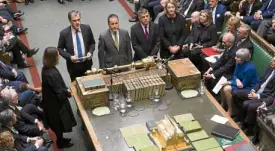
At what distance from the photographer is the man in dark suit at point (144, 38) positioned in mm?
6789

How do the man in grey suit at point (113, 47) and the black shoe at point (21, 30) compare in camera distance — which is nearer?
the man in grey suit at point (113, 47)

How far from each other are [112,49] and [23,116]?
174 cm

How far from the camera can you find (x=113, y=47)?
6.47 metres

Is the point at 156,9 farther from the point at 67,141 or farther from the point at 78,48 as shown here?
the point at 67,141

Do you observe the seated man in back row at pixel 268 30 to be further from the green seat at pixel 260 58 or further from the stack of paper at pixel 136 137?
the stack of paper at pixel 136 137

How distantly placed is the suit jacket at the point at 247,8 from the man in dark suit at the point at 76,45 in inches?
138

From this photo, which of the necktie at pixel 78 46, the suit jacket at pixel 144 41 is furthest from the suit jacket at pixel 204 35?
the necktie at pixel 78 46

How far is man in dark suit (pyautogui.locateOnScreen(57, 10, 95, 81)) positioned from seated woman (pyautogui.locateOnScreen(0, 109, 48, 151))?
5.26ft

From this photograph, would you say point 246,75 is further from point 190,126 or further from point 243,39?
point 190,126

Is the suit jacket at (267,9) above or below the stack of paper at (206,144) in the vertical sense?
above

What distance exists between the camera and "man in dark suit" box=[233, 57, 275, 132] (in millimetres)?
5883

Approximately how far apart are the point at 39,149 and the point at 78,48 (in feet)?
6.28

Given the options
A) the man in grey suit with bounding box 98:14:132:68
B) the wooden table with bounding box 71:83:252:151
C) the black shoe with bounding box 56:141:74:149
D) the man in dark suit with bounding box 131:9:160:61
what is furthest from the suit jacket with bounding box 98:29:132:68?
the black shoe with bounding box 56:141:74:149

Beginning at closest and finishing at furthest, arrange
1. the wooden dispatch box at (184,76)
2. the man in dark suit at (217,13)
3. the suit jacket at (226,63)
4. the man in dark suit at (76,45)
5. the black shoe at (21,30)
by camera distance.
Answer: the wooden dispatch box at (184,76) → the man in dark suit at (76,45) → the suit jacket at (226,63) → the man in dark suit at (217,13) → the black shoe at (21,30)
